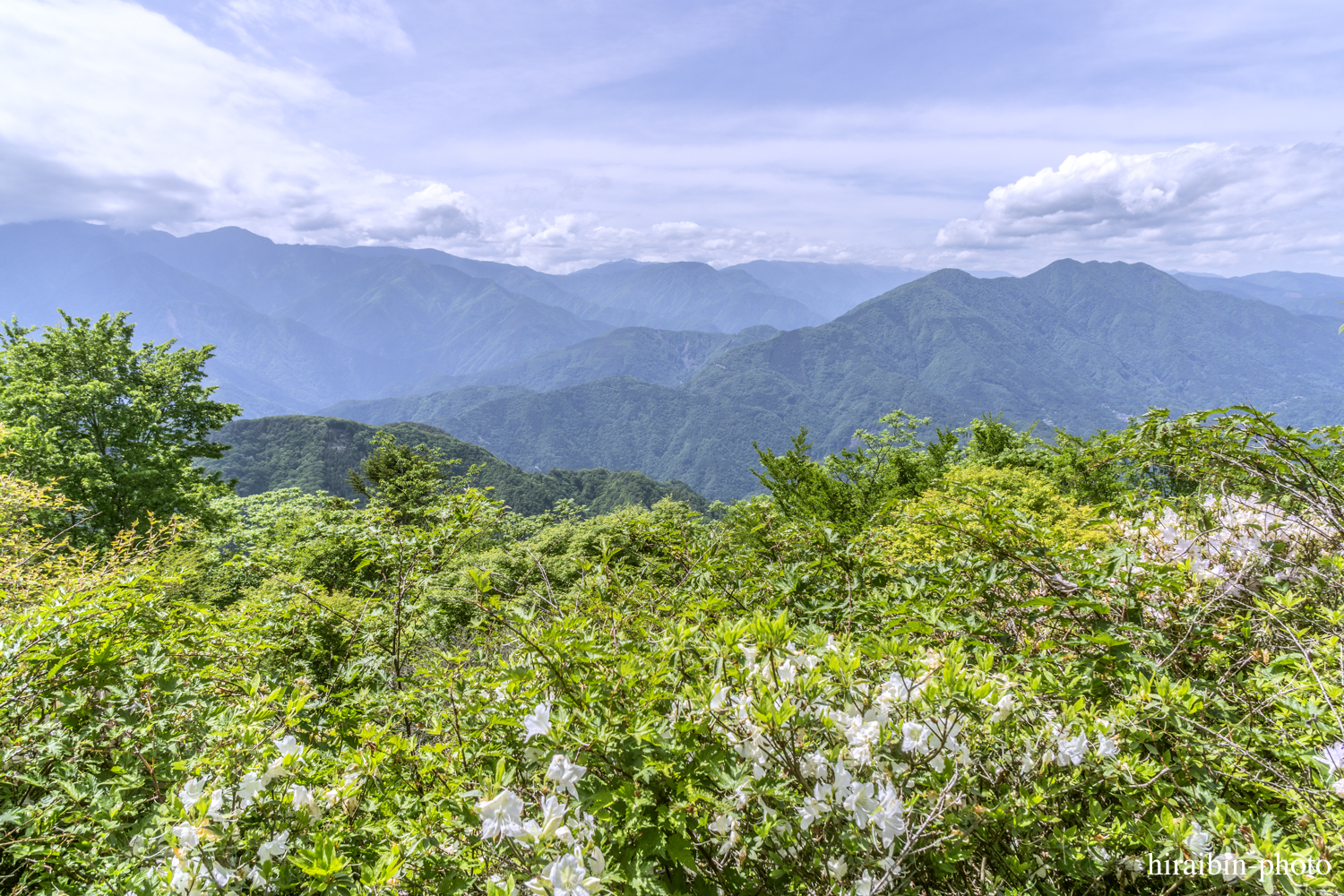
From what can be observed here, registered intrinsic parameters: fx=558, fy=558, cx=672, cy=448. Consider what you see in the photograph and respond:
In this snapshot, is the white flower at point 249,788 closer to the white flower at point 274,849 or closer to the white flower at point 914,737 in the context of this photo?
the white flower at point 274,849

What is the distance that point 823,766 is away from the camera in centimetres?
121

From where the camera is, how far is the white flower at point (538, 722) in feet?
3.91

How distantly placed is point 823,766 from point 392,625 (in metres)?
2.78

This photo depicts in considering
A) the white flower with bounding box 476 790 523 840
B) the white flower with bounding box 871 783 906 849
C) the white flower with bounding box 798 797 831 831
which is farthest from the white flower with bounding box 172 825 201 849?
the white flower with bounding box 871 783 906 849

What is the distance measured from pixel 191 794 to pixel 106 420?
19.2 m

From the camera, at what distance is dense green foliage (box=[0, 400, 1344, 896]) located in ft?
3.79

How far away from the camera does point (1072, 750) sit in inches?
48.4

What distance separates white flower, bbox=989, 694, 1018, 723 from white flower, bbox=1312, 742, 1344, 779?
622 millimetres

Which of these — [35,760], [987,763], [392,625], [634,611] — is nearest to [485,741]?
[634,611]

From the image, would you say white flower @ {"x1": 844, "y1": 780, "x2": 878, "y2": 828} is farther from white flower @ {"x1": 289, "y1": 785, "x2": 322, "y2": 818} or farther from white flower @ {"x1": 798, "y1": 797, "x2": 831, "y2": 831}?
white flower @ {"x1": 289, "y1": 785, "x2": 322, "y2": 818}

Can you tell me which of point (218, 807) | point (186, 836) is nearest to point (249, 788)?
point (218, 807)

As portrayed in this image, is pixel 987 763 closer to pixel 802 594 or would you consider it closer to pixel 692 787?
pixel 692 787

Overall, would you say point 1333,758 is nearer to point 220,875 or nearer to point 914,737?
point 914,737

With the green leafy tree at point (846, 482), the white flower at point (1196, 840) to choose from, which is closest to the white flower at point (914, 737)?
the white flower at point (1196, 840)
